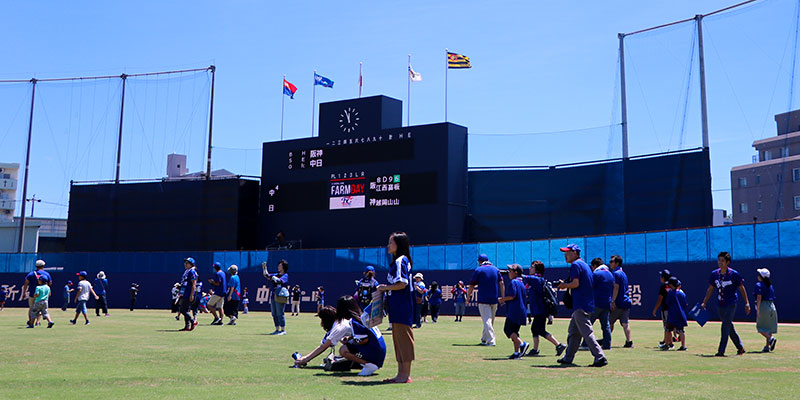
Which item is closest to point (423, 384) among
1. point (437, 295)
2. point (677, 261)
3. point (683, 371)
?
point (683, 371)

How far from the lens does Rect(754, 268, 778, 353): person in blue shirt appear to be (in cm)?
1466

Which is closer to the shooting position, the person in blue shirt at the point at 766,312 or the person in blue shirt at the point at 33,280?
the person in blue shirt at the point at 766,312

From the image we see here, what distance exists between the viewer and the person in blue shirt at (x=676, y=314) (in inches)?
609

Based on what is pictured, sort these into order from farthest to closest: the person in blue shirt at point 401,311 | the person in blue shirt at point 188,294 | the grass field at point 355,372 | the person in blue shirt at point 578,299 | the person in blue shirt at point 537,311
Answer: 1. the person in blue shirt at point 188,294
2. the person in blue shirt at point 537,311
3. the person in blue shirt at point 578,299
4. the person in blue shirt at point 401,311
5. the grass field at point 355,372

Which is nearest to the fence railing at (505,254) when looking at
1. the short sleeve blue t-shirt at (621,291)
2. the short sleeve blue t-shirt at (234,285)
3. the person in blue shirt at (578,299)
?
the short sleeve blue t-shirt at (234,285)

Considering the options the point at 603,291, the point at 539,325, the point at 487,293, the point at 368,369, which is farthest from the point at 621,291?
the point at 368,369

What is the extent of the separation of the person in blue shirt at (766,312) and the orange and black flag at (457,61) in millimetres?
31578

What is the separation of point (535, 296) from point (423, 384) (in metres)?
5.23

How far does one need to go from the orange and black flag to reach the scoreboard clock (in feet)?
13.8

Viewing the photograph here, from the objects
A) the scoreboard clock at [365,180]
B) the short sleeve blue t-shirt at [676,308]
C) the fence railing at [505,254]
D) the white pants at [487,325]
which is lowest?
the white pants at [487,325]

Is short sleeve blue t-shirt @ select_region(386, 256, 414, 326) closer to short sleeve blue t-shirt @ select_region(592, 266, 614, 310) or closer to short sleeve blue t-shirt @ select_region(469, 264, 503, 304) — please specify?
short sleeve blue t-shirt @ select_region(592, 266, 614, 310)

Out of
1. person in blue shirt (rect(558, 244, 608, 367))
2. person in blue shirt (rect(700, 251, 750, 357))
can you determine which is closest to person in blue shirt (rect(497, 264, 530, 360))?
person in blue shirt (rect(558, 244, 608, 367))

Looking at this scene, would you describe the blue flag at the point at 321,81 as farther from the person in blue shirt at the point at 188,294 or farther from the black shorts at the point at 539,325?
the black shorts at the point at 539,325

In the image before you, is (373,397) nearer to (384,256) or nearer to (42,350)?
(42,350)
